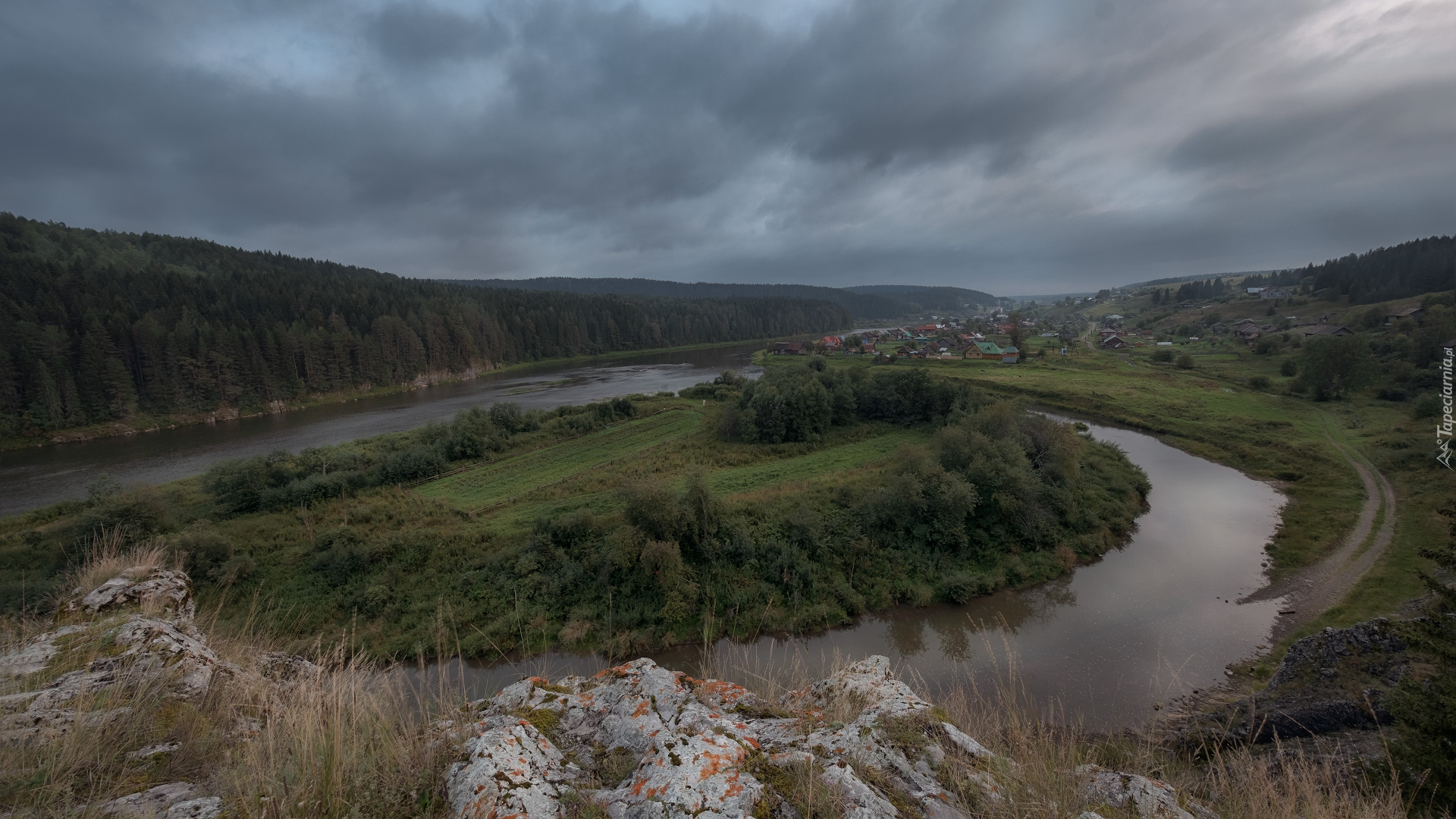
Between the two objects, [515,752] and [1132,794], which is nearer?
[515,752]

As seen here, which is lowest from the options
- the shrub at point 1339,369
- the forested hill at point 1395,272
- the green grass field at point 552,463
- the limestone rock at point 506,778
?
the green grass field at point 552,463

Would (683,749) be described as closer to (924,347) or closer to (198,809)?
(198,809)

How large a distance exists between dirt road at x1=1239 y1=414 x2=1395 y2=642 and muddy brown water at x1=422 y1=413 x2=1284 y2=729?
0.41 meters

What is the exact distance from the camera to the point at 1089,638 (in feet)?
51.2

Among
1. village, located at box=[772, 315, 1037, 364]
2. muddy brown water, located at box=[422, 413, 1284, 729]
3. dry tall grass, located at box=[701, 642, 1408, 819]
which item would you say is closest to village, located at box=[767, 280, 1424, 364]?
village, located at box=[772, 315, 1037, 364]

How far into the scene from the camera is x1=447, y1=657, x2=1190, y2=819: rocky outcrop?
3.05 m

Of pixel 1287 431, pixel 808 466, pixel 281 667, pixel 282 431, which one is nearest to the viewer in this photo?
pixel 281 667

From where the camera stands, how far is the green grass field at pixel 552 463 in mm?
25547

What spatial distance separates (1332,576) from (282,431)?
66300 mm

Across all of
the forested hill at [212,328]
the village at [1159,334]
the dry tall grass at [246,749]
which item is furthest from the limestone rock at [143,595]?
the village at [1159,334]

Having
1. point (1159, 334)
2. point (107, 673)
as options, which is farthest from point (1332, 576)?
point (1159, 334)

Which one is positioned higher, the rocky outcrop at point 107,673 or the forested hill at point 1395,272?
the forested hill at point 1395,272

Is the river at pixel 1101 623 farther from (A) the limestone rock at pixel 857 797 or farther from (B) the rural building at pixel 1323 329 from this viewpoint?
(B) the rural building at pixel 1323 329

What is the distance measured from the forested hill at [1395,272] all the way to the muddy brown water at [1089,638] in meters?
91.4
